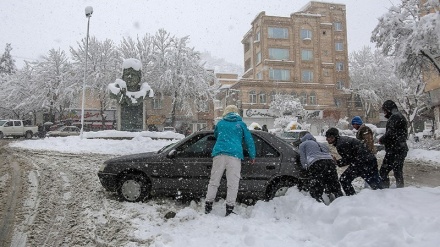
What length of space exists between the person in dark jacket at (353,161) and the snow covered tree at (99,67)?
36.1 metres

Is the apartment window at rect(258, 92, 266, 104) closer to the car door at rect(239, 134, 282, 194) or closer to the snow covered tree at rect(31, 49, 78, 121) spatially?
the snow covered tree at rect(31, 49, 78, 121)

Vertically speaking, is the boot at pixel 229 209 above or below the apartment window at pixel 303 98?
below

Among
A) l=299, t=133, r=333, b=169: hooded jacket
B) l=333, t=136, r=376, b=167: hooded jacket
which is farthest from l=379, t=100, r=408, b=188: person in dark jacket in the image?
l=299, t=133, r=333, b=169: hooded jacket

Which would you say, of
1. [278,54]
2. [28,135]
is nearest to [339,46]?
[278,54]

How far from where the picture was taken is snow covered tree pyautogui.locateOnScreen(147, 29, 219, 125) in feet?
130

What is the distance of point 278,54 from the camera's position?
47.2 metres

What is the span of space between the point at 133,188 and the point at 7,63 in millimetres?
59642

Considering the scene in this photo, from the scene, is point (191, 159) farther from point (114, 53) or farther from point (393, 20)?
point (114, 53)

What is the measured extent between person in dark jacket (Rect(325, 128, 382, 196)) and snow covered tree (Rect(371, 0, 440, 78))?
1383 cm

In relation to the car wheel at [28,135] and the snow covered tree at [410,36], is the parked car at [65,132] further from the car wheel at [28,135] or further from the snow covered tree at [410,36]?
the snow covered tree at [410,36]

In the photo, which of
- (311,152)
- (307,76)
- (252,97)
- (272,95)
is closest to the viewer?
(311,152)

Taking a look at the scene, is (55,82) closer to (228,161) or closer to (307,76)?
(307,76)

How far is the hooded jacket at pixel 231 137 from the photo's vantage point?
5.07 meters

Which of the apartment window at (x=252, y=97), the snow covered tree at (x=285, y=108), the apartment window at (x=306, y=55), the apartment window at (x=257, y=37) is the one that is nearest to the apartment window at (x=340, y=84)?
the apartment window at (x=306, y=55)
